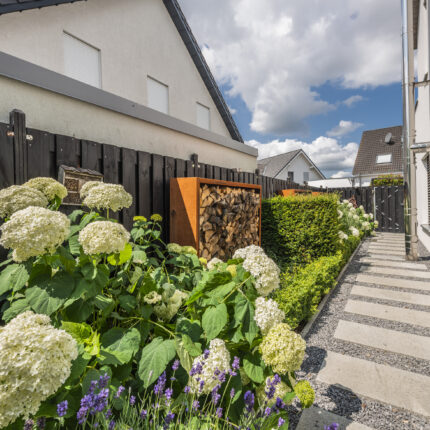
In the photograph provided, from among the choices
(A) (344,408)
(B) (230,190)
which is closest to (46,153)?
(B) (230,190)

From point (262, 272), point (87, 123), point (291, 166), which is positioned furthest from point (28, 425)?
point (291, 166)

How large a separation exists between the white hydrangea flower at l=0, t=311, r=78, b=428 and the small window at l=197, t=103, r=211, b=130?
28.6 feet

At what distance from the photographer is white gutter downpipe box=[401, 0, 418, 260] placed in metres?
4.86

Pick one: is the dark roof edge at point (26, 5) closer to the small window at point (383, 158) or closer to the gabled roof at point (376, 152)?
the gabled roof at point (376, 152)

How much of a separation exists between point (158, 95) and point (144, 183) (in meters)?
5.59

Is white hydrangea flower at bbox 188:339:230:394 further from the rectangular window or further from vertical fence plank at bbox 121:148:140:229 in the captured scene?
the rectangular window

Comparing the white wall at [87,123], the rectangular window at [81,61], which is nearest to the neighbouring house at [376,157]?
the rectangular window at [81,61]

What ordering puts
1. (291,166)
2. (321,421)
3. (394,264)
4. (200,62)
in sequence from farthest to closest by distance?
(291,166) → (200,62) → (394,264) → (321,421)

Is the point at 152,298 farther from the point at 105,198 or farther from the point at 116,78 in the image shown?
the point at 116,78

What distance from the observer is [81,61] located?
5.51 m

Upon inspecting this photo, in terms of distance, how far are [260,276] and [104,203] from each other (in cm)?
88

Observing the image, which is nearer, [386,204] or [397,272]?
[397,272]

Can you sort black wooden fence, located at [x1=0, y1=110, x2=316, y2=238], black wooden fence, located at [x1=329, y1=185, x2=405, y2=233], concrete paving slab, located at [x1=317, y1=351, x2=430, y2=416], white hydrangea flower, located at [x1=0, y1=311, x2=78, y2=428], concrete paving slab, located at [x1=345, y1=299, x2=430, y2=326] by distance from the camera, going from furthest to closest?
black wooden fence, located at [x1=329, y1=185, x2=405, y2=233] → concrete paving slab, located at [x1=345, y1=299, x2=430, y2=326] → black wooden fence, located at [x1=0, y1=110, x2=316, y2=238] → concrete paving slab, located at [x1=317, y1=351, x2=430, y2=416] → white hydrangea flower, located at [x1=0, y1=311, x2=78, y2=428]

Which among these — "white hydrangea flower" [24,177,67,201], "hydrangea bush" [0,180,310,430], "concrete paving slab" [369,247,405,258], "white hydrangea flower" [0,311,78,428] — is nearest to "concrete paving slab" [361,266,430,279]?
"concrete paving slab" [369,247,405,258]
